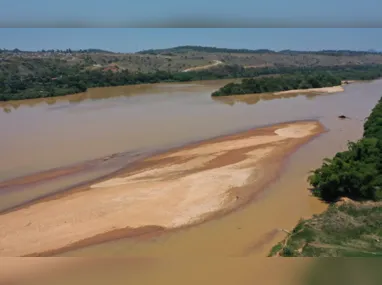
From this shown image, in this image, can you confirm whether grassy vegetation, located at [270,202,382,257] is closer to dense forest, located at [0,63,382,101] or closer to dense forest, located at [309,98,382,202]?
dense forest, located at [309,98,382,202]

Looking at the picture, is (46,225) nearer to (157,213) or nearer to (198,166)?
(157,213)

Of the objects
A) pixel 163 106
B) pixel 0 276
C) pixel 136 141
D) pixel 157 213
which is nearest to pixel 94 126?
pixel 136 141

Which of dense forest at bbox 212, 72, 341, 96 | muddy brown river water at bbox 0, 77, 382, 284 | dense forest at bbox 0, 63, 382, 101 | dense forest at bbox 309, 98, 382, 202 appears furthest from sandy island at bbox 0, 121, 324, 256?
dense forest at bbox 0, 63, 382, 101

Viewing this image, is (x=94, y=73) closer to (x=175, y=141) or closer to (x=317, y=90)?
(x=317, y=90)

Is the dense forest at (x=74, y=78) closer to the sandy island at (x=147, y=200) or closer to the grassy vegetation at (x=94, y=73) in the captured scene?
the grassy vegetation at (x=94, y=73)

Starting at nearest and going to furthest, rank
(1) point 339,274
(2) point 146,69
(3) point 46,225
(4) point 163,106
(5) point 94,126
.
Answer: (1) point 339,274
(3) point 46,225
(5) point 94,126
(4) point 163,106
(2) point 146,69

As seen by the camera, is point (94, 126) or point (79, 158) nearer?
point (79, 158)

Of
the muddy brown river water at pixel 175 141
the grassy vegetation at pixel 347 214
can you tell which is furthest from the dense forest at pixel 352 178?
the muddy brown river water at pixel 175 141
